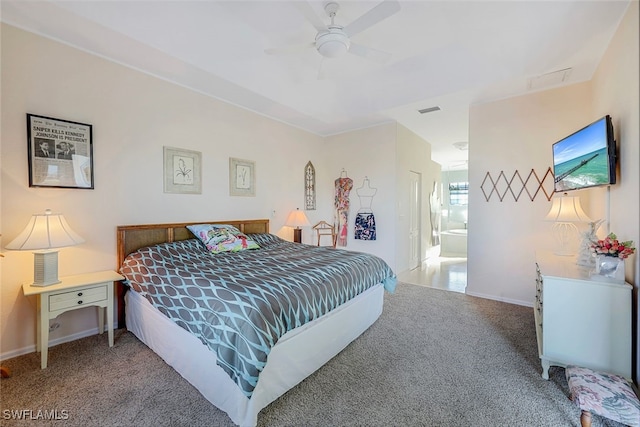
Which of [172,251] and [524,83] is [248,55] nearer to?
[172,251]

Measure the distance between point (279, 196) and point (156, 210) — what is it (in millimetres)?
1921

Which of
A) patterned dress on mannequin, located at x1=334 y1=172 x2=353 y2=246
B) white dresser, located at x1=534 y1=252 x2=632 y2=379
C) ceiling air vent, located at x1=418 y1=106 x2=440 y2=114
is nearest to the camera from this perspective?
white dresser, located at x1=534 y1=252 x2=632 y2=379

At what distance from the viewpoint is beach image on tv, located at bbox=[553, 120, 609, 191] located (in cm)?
213

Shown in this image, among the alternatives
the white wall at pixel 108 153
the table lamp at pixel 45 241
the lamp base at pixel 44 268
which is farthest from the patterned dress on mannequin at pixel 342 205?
the lamp base at pixel 44 268

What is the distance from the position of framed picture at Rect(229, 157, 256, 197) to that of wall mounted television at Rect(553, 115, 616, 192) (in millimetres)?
3827

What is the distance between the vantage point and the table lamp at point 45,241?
201 cm

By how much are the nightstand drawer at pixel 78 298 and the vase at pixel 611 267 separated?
13.0 ft

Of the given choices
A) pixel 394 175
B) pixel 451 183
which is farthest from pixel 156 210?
pixel 451 183

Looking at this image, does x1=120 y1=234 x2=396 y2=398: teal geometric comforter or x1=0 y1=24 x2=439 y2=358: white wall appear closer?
x1=120 y1=234 x2=396 y2=398: teal geometric comforter

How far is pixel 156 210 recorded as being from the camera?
3018 mm

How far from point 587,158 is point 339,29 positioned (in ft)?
8.15

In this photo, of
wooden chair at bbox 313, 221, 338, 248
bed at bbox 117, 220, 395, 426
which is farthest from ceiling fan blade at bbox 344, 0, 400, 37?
wooden chair at bbox 313, 221, 338, 248

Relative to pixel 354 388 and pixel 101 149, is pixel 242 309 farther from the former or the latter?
pixel 101 149

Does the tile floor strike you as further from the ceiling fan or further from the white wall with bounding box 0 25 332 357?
the ceiling fan
